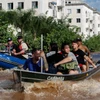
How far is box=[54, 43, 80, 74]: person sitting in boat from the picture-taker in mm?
9180

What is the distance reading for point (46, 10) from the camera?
4497cm

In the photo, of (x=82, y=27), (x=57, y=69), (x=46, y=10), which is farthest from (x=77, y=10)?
(x=57, y=69)

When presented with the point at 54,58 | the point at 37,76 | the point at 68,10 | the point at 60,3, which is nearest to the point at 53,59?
the point at 54,58

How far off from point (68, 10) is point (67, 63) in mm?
51869

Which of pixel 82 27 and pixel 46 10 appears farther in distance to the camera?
pixel 82 27

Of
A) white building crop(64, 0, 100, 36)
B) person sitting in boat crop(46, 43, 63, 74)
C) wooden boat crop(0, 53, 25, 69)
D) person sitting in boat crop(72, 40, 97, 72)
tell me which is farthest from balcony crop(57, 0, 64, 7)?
person sitting in boat crop(46, 43, 63, 74)

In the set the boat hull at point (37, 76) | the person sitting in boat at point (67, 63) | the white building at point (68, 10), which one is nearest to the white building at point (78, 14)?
the white building at point (68, 10)

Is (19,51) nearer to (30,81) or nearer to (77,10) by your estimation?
(30,81)

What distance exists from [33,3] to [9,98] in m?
36.5

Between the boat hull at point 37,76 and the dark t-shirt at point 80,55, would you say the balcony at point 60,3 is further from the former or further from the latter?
the boat hull at point 37,76

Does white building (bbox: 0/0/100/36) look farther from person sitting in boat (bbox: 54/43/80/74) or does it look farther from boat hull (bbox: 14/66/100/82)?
boat hull (bbox: 14/66/100/82)

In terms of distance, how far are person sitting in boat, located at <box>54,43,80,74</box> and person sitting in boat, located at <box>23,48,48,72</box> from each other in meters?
0.41

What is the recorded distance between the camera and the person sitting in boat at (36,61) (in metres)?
8.79

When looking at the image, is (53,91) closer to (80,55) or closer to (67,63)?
(67,63)
